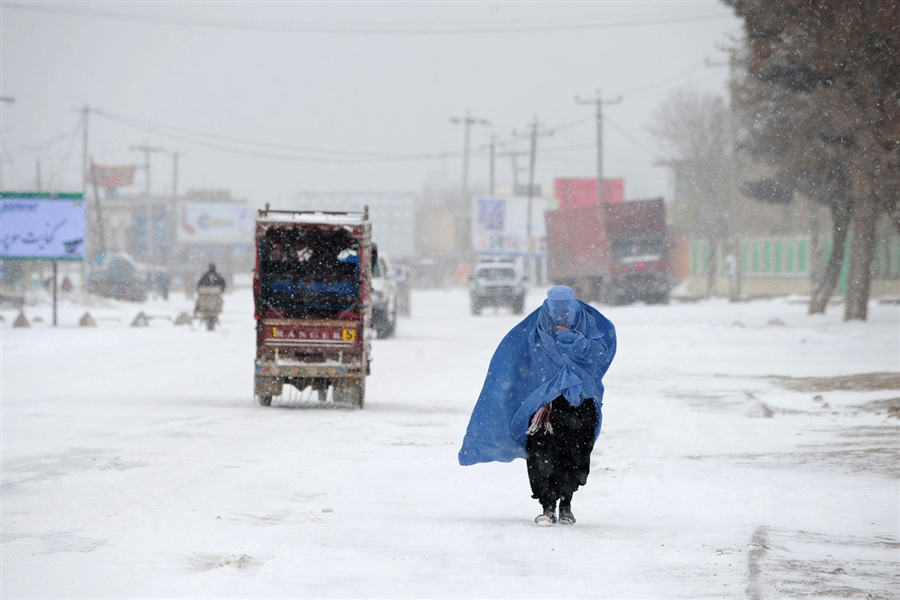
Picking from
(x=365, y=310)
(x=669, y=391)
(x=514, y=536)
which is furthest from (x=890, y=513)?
(x=669, y=391)

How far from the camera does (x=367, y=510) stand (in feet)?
28.3

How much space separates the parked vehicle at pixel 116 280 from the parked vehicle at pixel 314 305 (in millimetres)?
46881

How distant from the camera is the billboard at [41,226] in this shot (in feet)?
112

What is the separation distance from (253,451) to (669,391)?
9102mm

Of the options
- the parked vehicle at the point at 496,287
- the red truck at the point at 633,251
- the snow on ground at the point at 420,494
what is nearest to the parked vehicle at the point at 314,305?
the snow on ground at the point at 420,494

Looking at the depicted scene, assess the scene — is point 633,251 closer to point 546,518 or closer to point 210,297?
point 210,297

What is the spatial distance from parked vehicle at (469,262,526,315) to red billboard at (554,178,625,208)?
75.8 m

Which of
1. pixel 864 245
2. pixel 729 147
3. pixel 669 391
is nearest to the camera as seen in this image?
pixel 669 391

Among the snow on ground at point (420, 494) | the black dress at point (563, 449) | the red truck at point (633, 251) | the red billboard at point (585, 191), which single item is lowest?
the snow on ground at point (420, 494)

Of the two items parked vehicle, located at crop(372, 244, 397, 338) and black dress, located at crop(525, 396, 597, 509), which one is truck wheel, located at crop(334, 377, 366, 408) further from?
parked vehicle, located at crop(372, 244, 397, 338)

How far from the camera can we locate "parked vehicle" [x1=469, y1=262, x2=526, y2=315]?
1970 inches

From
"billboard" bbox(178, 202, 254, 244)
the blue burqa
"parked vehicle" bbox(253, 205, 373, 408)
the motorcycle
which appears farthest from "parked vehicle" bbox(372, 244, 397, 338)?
"billboard" bbox(178, 202, 254, 244)

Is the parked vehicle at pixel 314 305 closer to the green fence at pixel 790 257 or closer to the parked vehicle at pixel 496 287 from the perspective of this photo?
the parked vehicle at pixel 496 287

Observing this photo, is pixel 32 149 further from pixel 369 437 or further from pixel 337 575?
pixel 337 575
